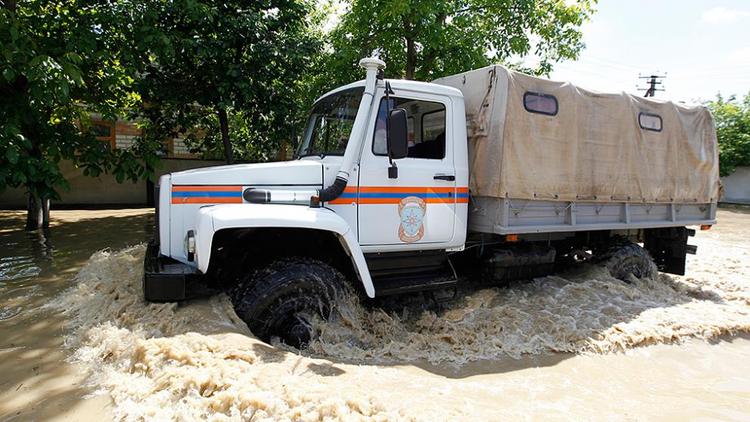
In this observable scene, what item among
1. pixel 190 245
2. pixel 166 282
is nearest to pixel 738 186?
pixel 190 245

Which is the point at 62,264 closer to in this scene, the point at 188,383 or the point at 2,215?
the point at 188,383

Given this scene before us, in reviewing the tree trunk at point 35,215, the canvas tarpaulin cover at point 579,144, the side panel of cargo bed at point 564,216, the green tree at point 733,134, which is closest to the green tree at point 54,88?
the tree trunk at point 35,215

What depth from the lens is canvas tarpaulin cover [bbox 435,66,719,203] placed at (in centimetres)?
457

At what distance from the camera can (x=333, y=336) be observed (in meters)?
3.81

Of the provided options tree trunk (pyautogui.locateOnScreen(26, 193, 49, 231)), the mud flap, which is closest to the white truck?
the mud flap

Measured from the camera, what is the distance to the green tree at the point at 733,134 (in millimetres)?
21969

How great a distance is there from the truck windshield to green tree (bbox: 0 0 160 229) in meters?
2.95

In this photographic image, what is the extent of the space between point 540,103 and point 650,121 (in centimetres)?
199

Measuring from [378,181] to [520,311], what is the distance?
2.10m

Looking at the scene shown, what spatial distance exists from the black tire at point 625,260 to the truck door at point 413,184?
2.74 meters

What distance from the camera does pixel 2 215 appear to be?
36.7 feet

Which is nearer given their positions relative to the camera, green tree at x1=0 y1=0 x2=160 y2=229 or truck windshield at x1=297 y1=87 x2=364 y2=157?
truck windshield at x1=297 y1=87 x2=364 y2=157

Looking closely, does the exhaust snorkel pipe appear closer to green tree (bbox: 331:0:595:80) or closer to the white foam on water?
the white foam on water

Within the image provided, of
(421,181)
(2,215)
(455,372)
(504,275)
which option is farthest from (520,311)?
(2,215)
